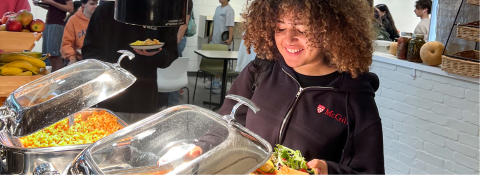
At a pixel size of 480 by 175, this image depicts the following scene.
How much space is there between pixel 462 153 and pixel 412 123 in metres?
0.42

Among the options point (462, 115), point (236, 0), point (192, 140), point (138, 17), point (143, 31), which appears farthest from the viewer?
point (236, 0)

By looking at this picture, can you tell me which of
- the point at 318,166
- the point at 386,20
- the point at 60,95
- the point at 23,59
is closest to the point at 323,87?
the point at 318,166

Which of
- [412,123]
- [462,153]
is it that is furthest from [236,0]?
[462,153]

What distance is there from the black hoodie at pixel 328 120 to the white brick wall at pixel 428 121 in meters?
1.60

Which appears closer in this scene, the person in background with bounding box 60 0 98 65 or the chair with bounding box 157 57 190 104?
the person in background with bounding box 60 0 98 65

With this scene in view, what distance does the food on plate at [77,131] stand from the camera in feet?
4.97

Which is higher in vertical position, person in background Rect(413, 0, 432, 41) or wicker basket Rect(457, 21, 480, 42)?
person in background Rect(413, 0, 432, 41)

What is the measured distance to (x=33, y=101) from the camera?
125 cm

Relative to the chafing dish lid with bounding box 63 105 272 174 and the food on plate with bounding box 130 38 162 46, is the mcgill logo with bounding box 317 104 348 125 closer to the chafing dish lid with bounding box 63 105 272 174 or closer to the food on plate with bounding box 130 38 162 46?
the chafing dish lid with bounding box 63 105 272 174

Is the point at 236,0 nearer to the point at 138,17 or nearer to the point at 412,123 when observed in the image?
the point at 412,123

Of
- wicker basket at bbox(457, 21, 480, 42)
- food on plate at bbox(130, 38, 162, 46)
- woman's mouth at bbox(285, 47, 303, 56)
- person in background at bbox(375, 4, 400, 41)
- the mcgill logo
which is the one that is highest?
person in background at bbox(375, 4, 400, 41)

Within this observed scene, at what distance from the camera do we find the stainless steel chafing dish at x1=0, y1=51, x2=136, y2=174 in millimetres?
1170

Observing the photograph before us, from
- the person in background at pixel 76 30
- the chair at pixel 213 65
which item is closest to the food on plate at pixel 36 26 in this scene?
the person in background at pixel 76 30

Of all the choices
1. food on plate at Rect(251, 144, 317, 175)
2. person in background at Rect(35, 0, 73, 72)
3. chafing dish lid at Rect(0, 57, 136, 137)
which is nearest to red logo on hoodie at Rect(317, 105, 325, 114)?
food on plate at Rect(251, 144, 317, 175)
